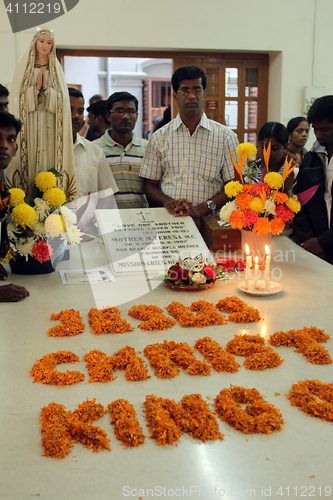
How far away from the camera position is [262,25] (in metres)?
5.49

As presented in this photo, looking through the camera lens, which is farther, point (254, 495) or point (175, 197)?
point (175, 197)

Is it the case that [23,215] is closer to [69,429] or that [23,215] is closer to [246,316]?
[246,316]

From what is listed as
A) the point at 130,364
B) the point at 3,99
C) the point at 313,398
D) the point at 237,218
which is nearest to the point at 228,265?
the point at 237,218

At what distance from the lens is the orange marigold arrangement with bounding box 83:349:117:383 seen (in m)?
1.31

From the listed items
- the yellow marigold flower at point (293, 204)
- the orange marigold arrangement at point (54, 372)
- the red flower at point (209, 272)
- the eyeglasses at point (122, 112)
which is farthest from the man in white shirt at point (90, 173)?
the orange marigold arrangement at point (54, 372)

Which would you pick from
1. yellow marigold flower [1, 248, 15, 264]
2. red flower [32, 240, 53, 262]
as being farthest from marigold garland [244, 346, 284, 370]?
yellow marigold flower [1, 248, 15, 264]

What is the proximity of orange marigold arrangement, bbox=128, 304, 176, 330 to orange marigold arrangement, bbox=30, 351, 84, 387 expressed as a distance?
0.34 metres

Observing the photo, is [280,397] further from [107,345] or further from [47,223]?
[47,223]

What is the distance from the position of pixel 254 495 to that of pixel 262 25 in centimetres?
573

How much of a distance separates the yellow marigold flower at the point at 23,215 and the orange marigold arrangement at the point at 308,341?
128 cm

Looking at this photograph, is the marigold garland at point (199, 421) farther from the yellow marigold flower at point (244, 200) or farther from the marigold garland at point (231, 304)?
the yellow marigold flower at point (244, 200)

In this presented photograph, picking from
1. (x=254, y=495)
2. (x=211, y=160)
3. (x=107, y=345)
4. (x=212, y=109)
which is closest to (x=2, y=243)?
(x=107, y=345)

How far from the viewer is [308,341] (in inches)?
59.3

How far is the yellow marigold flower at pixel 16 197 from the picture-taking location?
7.25 ft
